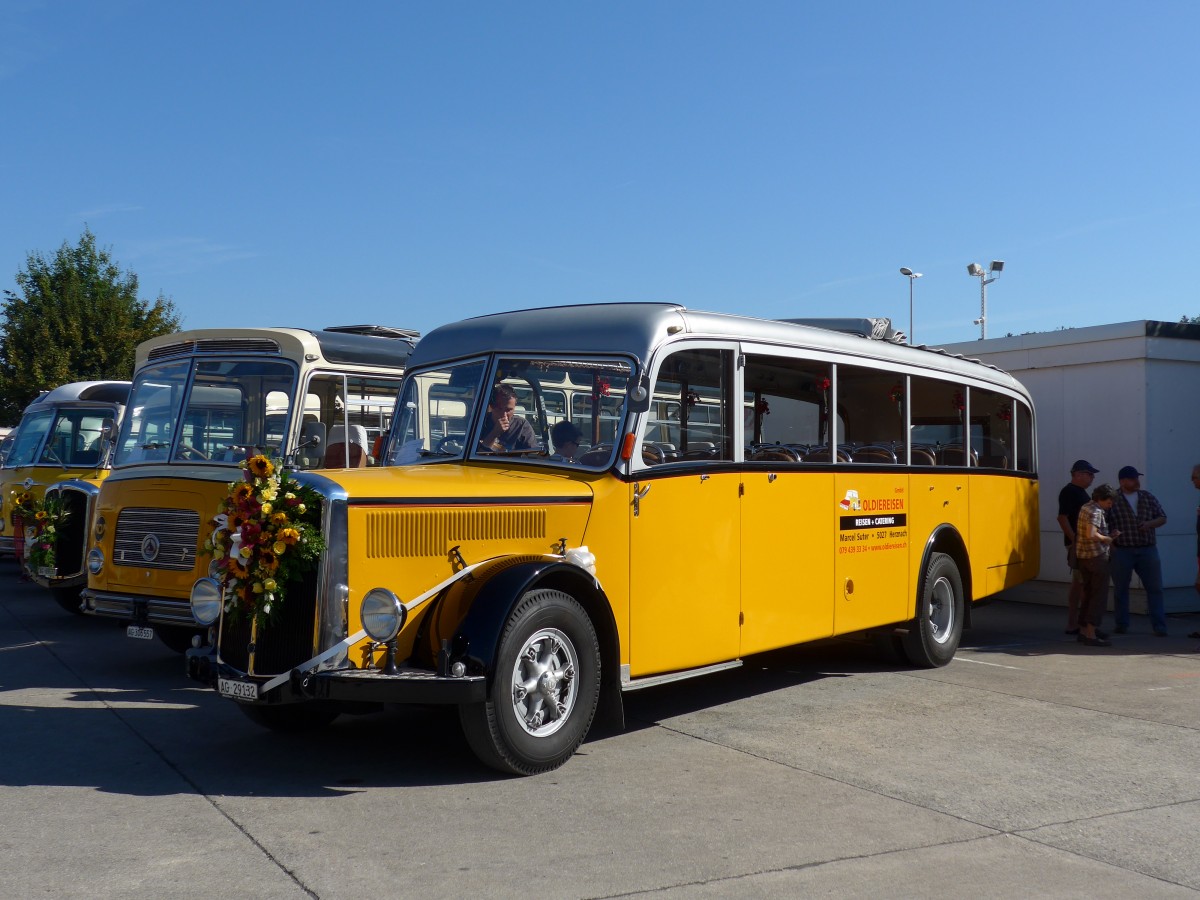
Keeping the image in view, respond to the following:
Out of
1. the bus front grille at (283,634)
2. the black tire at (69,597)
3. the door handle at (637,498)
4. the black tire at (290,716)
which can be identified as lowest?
the black tire at (290,716)

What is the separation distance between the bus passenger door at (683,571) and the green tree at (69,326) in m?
35.0

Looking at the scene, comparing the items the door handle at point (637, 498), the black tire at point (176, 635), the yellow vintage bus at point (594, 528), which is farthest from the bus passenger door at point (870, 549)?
the black tire at point (176, 635)

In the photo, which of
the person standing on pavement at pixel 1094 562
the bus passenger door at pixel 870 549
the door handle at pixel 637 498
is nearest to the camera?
the door handle at pixel 637 498

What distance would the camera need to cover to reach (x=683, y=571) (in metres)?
7.12

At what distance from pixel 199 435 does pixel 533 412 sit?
157 inches

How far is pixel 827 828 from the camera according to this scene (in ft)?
17.5

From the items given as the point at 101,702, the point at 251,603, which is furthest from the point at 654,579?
Result: the point at 101,702

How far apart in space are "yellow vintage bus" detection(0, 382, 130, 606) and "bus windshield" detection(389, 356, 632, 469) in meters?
8.87

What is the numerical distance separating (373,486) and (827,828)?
8.94 ft

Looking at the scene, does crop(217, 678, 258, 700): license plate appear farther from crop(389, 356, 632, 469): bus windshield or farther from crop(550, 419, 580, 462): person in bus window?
crop(550, 419, 580, 462): person in bus window

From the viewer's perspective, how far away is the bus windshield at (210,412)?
984 cm

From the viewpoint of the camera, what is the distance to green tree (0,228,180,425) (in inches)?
1505

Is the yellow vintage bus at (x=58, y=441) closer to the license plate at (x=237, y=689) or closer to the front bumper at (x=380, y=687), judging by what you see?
the license plate at (x=237, y=689)

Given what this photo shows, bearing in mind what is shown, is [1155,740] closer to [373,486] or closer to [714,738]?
[714,738]
